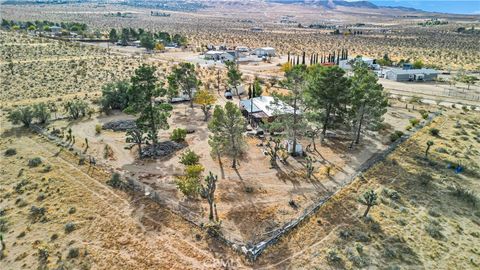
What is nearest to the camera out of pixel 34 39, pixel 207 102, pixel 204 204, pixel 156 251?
pixel 156 251

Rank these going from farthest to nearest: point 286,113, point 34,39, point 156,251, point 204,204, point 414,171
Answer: point 34,39 < point 286,113 < point 414,171 < point 204,204 < point 156,251

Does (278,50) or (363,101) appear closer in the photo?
(363,101)

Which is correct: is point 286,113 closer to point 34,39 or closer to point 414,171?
point 414,171

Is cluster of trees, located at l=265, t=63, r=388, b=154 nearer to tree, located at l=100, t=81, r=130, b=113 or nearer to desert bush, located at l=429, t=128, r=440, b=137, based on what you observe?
desert bush, located at l=429, t=128, r=440, b=137

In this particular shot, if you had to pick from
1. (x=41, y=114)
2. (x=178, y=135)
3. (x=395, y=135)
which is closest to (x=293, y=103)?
(x=178, y=135)

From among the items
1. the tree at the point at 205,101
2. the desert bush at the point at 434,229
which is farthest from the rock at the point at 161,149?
the desert bush at the point at 434,229

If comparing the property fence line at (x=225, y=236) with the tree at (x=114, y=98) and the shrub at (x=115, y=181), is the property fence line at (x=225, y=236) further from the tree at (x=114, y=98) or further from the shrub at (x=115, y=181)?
the tree at (x=114, y=98)

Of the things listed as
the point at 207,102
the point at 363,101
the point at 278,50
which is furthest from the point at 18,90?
the point at 278,50
